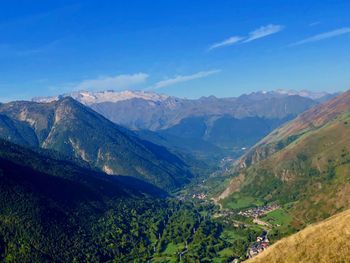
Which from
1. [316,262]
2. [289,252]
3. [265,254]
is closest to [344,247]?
[316,262]

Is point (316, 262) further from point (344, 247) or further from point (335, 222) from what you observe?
point (335, 222)

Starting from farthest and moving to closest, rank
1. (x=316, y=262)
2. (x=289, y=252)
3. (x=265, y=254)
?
(x=265, y=254) → (x=289, y=252) → (x=316, y=262)

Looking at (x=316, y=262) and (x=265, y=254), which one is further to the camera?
(x=265, y=254)

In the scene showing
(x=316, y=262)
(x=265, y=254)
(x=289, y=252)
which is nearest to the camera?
(x=316, y=262)

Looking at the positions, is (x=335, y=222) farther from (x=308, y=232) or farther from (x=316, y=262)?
(x=316, y=262)

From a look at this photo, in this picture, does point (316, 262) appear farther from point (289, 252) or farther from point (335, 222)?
point (335, 222)

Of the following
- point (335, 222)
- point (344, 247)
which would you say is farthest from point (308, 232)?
point (344, 247)
